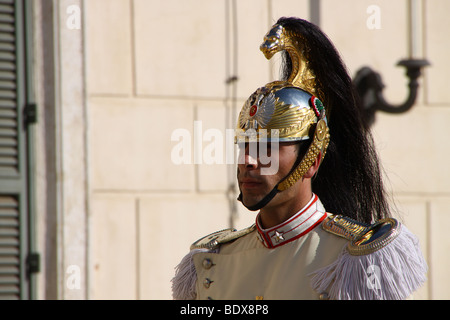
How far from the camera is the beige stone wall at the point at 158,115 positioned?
5176 millimetres

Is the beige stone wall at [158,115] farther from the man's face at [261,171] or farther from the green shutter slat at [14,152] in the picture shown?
the man's face at [261,171]

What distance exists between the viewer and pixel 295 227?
2857 millimetres

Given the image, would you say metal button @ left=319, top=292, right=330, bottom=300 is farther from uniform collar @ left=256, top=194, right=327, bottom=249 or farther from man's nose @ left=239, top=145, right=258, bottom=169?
man's nose @ left=239, top=145, right=258, bottom=169

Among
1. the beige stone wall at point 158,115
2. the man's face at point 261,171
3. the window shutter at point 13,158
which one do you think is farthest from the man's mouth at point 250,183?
the window shutter at point 13,158

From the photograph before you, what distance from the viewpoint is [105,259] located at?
16.9ft

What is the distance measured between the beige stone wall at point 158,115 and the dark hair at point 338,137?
7.52ft

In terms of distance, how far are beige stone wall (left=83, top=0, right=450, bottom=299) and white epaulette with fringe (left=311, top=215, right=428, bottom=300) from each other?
2.65m

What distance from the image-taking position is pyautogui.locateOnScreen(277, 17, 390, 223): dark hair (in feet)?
10.0

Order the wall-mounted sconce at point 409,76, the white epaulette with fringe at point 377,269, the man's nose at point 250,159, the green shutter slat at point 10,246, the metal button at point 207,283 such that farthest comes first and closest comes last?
the wall-mounted sconce at point 409,76, the green shutter slat at point 10,246, the metal button at point 207,283, the man's nose at point 250,159, the white epaulette with fringe at point 377,269

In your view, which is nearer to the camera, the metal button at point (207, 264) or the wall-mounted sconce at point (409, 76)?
the metal button at point (207, 264)

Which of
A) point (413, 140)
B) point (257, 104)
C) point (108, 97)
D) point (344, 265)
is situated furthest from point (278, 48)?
point (413, 140)

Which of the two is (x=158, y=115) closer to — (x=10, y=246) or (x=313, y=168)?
(x=10, y=246)

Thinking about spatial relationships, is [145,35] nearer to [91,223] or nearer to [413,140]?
[91,223]

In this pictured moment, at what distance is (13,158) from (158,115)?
0.90 meters
